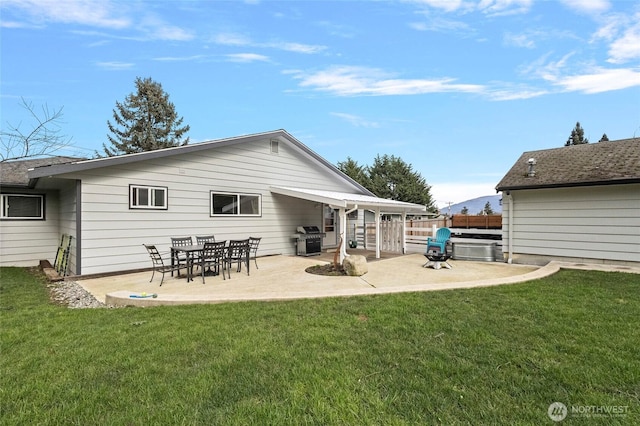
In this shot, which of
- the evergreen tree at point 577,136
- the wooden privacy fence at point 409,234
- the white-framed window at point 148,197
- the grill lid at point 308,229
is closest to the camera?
the white-framed window at point 148,197

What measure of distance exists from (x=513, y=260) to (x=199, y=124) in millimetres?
34091

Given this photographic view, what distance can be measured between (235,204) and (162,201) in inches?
96.8

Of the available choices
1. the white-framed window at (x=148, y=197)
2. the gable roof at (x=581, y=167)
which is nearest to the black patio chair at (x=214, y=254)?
the white-framed window at (x=148, y=197)

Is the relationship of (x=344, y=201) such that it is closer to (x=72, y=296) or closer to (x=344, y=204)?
(x=344, y=204)

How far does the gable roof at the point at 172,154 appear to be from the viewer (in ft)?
24.0

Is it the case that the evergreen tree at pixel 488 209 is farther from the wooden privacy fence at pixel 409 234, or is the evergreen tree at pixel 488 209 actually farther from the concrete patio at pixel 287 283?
the concrete patio at pixel 287 283

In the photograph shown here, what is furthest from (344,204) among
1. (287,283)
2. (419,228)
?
(419,228)

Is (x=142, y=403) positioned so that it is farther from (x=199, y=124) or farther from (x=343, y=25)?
(x=199, y=124)

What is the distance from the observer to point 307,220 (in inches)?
537

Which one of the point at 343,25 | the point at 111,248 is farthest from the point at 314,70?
the point at 111,248

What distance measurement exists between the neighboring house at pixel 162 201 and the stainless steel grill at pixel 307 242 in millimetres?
414

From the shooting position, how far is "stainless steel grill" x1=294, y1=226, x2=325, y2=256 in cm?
1242

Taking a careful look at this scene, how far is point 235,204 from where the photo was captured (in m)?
11.2

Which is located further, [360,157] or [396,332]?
[360,157]
